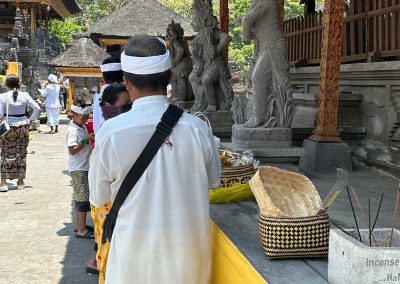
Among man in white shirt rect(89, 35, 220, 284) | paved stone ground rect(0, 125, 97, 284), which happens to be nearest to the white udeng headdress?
man in white shirt rect(89, 35, 220, 284)

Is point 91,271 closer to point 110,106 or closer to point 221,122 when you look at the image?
point 110,106

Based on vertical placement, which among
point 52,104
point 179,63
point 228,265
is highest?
point 179,63

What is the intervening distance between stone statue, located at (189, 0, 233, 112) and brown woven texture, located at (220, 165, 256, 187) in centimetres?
482

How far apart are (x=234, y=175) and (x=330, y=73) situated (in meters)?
3.22

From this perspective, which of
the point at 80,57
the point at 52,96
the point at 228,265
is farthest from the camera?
the point at 80,57

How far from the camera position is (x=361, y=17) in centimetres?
884

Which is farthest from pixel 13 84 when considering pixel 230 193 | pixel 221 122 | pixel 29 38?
pixel 29 38

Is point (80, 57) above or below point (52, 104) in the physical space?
above

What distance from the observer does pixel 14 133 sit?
8383 mm

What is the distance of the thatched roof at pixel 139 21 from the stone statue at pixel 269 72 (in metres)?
18.5

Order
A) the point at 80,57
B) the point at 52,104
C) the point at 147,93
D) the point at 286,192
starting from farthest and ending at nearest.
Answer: the point at 80,57 < the point at 52,104 < the point at 286,192 < the point at 147,93

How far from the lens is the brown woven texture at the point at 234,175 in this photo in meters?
3.99

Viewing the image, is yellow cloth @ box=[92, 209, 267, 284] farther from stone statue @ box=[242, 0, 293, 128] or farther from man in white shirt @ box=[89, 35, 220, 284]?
stone statue @ box=[242, 0, 293, 128]

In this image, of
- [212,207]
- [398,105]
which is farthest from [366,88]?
[212,207]
